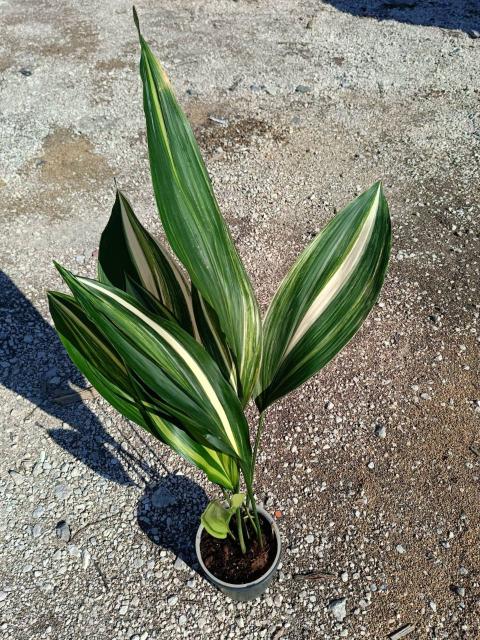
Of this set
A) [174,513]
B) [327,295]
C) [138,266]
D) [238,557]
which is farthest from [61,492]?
[327,295]

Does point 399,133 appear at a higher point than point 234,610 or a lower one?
higher

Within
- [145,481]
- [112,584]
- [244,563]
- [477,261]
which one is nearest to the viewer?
[244,563]

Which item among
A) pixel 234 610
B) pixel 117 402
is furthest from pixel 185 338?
pixel 234 610

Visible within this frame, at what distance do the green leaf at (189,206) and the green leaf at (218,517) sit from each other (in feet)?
1.25

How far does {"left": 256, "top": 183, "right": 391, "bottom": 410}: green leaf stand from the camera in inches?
51.9

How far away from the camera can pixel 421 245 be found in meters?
3.06

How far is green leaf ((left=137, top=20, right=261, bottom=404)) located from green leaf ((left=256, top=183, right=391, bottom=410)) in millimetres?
135

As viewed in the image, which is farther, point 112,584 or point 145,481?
point 145,481

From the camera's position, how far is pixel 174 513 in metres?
2.08

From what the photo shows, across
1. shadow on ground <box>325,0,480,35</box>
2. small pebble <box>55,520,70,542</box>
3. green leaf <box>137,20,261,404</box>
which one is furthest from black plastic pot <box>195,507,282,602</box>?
shadow on ground <box>325,0,480,35</box>

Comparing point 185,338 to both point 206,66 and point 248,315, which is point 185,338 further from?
point 206,66

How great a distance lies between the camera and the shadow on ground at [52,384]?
2238 millimetres

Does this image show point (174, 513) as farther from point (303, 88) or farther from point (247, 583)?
point (303, 88)

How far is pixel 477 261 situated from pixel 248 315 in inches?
79.5
